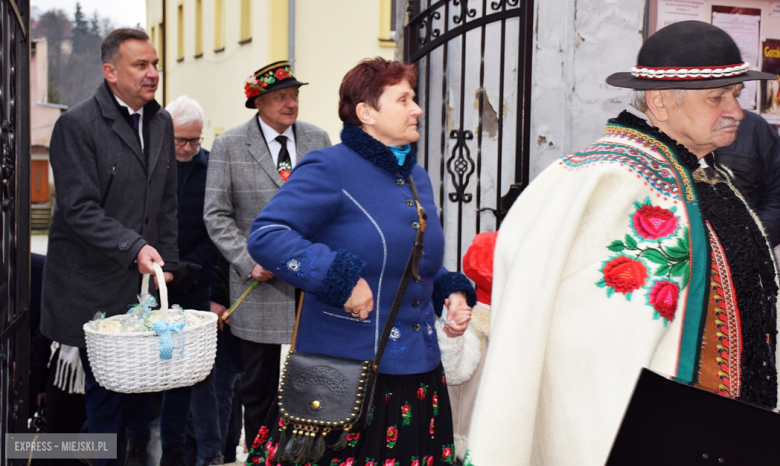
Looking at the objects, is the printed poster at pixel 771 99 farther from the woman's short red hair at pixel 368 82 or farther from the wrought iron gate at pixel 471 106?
Answer: the woman's short red hair at pixel 368 82

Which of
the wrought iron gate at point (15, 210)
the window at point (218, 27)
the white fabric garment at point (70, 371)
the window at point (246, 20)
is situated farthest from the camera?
the window at point (218, 27)

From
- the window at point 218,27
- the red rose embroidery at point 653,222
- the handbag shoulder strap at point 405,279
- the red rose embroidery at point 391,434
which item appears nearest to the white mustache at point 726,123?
the red rose embroidery at point 653,222

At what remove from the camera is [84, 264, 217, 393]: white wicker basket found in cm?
301

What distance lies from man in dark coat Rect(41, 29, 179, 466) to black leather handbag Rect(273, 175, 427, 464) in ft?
4.17

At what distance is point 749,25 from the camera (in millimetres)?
4102

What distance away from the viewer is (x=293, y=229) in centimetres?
243

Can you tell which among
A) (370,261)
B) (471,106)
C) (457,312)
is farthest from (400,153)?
(471,106)

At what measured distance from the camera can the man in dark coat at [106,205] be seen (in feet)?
11.2

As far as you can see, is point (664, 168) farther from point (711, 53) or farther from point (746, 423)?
point (746, 423)

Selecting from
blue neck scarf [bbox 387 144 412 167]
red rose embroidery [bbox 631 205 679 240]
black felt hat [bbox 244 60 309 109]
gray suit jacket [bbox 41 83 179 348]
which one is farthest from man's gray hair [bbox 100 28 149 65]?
red rose embroidery [bbox 631 205 679 240]

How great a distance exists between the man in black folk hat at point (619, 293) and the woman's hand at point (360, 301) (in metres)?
0.55

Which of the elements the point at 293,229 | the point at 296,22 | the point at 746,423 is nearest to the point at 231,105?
the point at 296,22

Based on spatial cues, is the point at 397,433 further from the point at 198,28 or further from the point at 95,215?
the point at 198,28

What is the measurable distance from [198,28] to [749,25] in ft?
66.1
